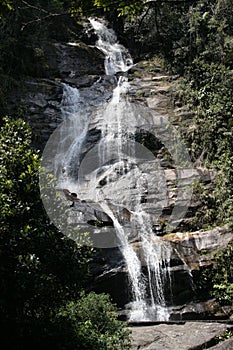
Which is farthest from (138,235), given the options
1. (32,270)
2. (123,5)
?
(123,5)

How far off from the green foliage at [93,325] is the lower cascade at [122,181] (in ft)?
8.52

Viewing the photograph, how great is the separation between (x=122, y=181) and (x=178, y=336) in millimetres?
7528

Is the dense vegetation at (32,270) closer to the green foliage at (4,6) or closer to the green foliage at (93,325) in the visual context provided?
the green foliage at (93,325)

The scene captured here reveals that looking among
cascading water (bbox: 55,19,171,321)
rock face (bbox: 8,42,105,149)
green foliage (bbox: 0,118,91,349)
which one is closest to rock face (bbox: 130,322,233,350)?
cascading water (bbox: 55,19,171,321)

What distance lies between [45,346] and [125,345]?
153cm

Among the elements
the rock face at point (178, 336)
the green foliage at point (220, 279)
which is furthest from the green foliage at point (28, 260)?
the green foliage at point (220, 279)

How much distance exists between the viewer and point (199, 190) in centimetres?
1377

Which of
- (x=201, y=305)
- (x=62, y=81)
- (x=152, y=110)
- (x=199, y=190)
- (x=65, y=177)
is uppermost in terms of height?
(x=62, y=81)

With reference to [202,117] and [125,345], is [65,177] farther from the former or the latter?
[125,345]

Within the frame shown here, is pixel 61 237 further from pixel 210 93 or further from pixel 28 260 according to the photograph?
pixel 210 93

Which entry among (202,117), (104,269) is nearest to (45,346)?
A: (104,269)

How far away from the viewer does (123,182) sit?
14.7 meters

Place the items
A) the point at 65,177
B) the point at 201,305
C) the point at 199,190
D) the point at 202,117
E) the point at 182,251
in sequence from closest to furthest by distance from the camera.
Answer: the point at 201,305
the point at 182,251
the point at 199,190
the point at 65,177
the point at 202,117

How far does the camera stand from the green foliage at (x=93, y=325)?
638cm
